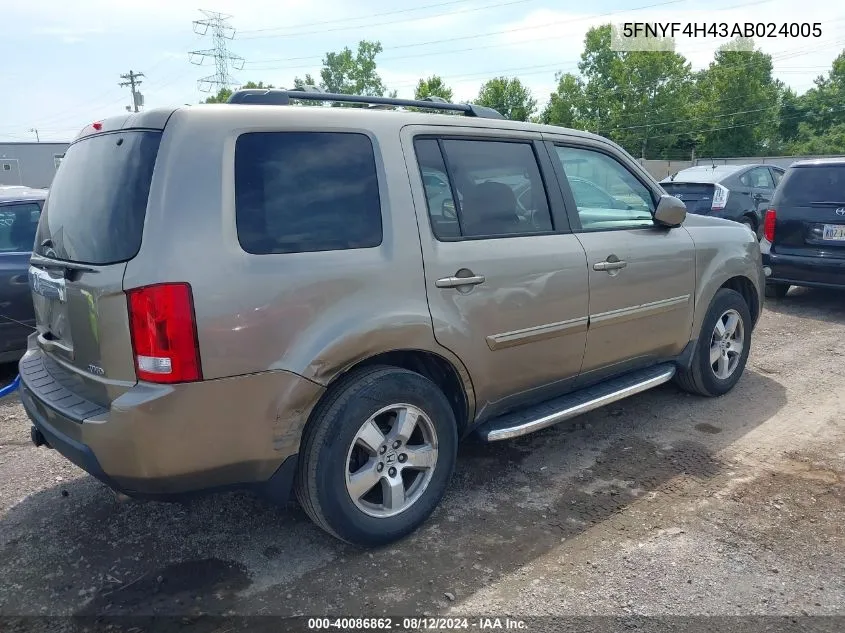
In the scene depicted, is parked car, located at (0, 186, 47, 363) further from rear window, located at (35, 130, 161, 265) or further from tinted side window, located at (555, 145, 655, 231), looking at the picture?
tinted side window, located at (555, 145, 655, 231)

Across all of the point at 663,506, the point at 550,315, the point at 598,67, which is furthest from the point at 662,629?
the point at 598,67

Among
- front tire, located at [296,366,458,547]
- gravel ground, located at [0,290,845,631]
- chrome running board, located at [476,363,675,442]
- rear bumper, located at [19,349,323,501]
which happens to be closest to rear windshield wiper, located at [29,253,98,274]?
rear bumper, located at [19,349,323,501]

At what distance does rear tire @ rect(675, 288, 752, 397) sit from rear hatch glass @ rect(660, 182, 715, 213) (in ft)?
24.0

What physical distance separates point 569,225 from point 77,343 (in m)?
2.50

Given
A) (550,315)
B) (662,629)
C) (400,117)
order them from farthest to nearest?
(550,315)
(400,117)
(662,629)

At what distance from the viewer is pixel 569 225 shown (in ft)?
11.9

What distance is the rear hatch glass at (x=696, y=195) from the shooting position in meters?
11.6

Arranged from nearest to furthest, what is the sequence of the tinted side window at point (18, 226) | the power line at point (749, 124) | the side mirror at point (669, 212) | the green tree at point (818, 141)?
the side mirror at point (669, 212)
the tinted side window at point (18, 226)
the green tree at point (818, 141)
the power line at point (749, 124)

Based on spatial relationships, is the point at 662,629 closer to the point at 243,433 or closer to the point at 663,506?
the point at 663,506

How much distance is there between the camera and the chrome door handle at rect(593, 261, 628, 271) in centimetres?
364

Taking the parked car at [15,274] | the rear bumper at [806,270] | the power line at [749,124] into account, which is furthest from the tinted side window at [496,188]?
the power line at [749,124]

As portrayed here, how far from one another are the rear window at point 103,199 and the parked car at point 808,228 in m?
7.21

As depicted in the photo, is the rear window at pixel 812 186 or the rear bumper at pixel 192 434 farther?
the rear window at pixel 812 186

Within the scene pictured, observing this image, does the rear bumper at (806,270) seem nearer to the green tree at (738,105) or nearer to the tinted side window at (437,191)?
the tinted side window at (437,191)
